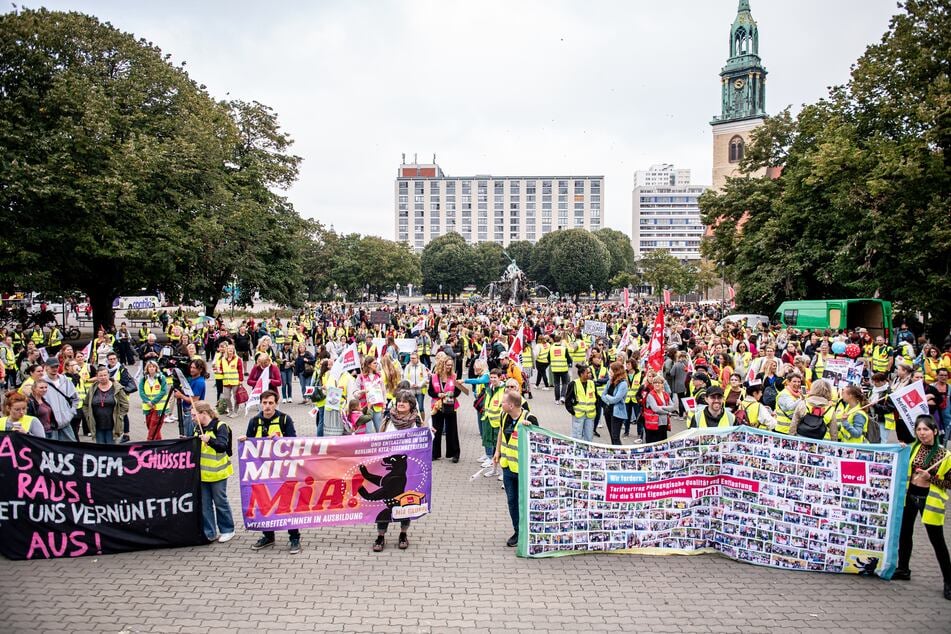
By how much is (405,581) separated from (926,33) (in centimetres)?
2885

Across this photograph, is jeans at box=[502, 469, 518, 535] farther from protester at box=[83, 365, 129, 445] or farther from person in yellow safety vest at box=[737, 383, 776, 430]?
protester at box=[83, 365, 129, 445]

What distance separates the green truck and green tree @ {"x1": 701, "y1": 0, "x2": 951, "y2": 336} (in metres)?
1.36

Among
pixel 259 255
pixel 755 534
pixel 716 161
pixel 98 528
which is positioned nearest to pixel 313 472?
pixel 98 528

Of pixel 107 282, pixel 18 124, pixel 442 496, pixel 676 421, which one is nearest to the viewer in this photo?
pixel 442 496

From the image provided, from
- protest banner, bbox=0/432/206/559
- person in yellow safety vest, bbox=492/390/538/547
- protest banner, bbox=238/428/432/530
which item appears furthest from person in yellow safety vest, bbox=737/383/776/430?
protest banner, bbox=0/432/206/559

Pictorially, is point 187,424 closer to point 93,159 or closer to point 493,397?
point 493,397

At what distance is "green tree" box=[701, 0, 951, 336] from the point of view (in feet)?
76.1

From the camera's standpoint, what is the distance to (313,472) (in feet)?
23.0

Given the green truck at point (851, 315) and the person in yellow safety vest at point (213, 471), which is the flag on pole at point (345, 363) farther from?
the green truck at point (851, 315)

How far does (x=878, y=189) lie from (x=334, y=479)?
963 inches

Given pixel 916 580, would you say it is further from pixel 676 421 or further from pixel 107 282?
pixel 107 282

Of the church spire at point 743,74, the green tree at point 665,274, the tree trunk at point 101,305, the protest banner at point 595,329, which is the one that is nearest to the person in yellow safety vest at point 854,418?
the protest banner at point 595,329

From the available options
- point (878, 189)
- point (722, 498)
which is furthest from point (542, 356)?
point (878, 189)

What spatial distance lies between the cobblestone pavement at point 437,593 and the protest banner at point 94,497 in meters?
0.19
